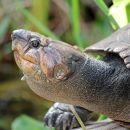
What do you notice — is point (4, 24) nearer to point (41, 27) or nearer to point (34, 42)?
point (41, 27)

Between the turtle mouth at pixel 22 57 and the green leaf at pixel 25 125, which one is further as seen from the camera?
the green leaf at pixel 25 125

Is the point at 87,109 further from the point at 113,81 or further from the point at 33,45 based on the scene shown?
the point at 33,45

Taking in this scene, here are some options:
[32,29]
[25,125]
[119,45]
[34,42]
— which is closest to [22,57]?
[34,42]

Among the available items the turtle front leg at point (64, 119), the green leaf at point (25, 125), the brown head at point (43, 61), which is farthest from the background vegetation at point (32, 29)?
the brown head at point (43, 61)

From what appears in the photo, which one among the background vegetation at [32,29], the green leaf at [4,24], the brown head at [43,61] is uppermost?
the brown head at [43,61]

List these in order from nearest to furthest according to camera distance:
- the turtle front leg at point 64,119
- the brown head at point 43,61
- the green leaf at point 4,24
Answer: the brown head at point 43,61
the turtle front leg at point 64,119
the green leaf at point 4,24

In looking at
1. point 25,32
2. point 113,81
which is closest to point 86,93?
point 113,81

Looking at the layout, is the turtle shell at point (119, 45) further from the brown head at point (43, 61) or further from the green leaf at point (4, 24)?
the green leaf at point (4, 24)
